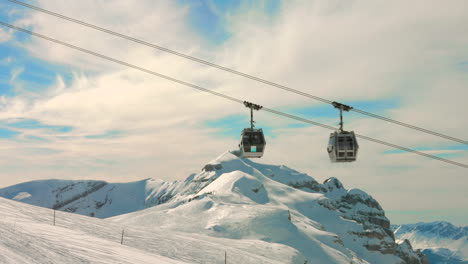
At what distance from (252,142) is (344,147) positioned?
13.0 ft

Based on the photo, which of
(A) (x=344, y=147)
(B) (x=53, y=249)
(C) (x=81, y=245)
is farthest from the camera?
(A) (x=344, y=147)

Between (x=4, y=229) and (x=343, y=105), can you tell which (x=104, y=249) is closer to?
(x=4, y=229)

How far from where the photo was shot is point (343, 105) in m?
17.8

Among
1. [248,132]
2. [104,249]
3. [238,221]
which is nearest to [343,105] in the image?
[248,132]

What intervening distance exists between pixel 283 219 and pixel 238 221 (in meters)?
15.3

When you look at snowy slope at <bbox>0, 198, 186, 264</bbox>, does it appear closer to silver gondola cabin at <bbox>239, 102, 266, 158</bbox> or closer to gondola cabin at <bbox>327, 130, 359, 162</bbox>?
silver gondola cabin at <bbox>239, 102, 266, 158</bbox>

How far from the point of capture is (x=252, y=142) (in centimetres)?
1959

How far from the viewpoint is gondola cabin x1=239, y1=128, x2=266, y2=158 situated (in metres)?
19.5

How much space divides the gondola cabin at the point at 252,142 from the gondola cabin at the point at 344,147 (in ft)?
10.1

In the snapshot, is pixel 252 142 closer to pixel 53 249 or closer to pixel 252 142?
pixel 252 142

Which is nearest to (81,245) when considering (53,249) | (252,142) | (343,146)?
(53,249)

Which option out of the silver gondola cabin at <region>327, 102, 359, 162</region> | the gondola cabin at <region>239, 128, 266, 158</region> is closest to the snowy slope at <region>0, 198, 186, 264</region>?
the gondola cabin at <region>239, 128, 266, 158</region>


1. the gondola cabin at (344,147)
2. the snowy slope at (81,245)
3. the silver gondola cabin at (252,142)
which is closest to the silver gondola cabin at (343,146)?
the gondola cabin at (344,147)

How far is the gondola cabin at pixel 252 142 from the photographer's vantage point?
19.5 m
